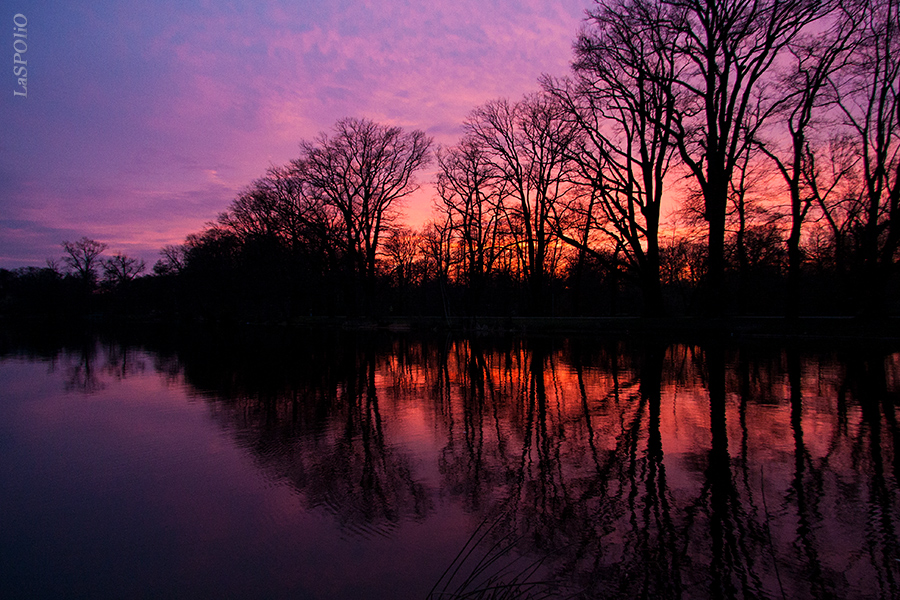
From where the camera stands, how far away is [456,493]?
4820 mm

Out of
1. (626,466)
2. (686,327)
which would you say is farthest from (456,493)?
(686,327)

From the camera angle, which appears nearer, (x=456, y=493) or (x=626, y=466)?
(x=456, y=493)

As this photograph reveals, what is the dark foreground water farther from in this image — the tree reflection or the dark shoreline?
the dark shoreline

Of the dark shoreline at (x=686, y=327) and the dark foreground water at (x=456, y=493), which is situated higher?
the dark shoreline at (x=686, y=327)

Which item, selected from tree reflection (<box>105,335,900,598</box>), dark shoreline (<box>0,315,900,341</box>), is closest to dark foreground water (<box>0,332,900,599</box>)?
tree reflection (<box>105,335,900,598</box>)

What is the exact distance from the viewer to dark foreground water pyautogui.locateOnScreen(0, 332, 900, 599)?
3.40 m

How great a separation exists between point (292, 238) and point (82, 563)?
47473 millimetres

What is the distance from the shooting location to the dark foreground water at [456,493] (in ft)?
11.2

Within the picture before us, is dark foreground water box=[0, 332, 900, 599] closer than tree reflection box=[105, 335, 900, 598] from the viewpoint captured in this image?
Yes

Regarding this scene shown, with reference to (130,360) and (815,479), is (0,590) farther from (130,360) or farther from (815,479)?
(130,360)

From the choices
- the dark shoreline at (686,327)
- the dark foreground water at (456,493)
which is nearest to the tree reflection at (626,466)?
the dark foreground water at (456,493)

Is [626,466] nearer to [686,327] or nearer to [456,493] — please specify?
[456,493]

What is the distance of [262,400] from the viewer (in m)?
9.71

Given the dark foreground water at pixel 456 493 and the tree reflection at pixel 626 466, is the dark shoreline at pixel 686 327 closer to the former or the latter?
the tree reflection at pixel 626 466
